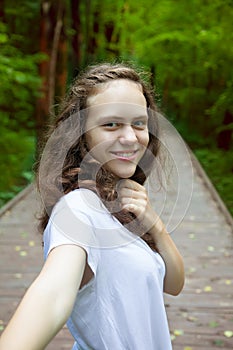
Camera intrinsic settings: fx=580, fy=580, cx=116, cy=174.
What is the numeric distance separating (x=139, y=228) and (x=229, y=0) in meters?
10.1

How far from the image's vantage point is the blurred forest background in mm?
11477

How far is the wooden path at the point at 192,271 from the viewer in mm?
4254

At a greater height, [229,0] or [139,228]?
[139,228]

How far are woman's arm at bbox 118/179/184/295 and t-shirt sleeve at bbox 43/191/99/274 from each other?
0.19 meters

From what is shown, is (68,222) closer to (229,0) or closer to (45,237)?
(45,237)

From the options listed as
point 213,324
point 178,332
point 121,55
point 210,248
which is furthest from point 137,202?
point 121,55

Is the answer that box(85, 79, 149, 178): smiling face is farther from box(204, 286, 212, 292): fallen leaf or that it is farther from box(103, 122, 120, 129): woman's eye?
box(204, 286, 212, 292): fallen leaf

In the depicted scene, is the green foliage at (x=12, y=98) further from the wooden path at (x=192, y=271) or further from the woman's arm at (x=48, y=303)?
the woman's arm at (x=48, y=303)

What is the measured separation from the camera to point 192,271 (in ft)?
18.9

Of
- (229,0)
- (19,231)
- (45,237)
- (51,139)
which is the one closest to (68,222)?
(45,237)

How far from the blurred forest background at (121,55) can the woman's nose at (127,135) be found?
220 inches

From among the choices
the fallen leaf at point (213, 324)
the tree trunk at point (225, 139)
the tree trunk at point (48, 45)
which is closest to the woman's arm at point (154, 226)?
the fallen leaf at point (213, 324)

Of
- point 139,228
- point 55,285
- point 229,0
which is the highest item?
point 55,285

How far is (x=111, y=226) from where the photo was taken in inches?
48.9
